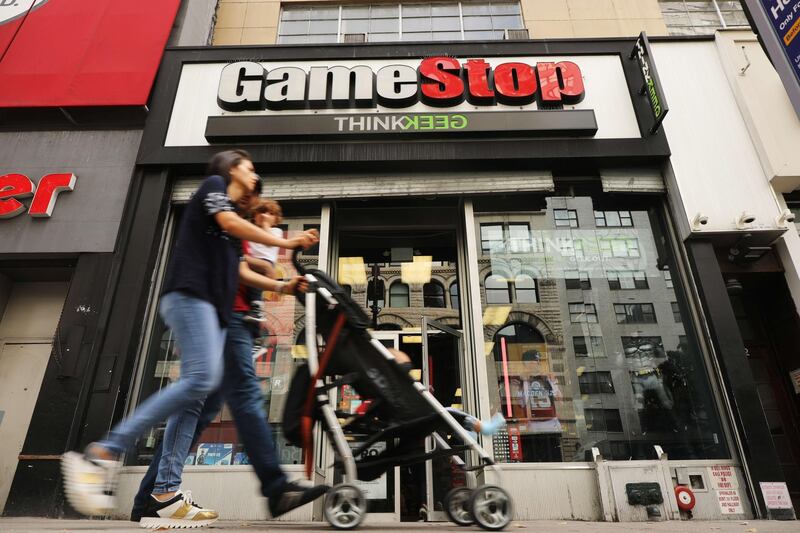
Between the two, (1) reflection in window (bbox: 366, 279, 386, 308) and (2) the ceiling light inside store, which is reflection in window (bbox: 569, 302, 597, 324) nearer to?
(1) reflection in window (bbox: 366, 279, 386, 308)

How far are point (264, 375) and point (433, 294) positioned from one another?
2732 millimetres

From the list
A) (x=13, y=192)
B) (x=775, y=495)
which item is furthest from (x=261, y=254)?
(x=775, y=495)

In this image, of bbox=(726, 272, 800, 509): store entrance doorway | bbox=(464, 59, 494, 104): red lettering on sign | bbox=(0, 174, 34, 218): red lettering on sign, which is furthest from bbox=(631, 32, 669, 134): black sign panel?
bbox=(0, 174, 34, 218): red lettering on sign

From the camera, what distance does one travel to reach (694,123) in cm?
691

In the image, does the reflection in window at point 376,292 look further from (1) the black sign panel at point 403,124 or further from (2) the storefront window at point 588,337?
(1) the black sign panel at point 403,124

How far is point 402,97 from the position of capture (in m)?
7.08

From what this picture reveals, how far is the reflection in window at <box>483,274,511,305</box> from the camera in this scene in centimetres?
647

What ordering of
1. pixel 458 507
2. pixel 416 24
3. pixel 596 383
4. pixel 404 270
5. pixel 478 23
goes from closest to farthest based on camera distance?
1. pixel 458 507
2. pixel 596 383
3. pixel 404 270
4. pixel 478 23
5. pixel 416 24

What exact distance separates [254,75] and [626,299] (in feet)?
21.6

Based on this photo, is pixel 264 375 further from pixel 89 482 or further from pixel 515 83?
pixel 515 83

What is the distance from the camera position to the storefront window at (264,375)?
5492mm

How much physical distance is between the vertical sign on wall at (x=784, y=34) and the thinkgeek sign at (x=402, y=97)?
2.17 meters

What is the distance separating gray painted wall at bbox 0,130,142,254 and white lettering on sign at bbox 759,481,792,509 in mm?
8471

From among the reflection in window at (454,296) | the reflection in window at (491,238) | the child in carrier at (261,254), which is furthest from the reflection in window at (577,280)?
the child in carrier at (261,254)
